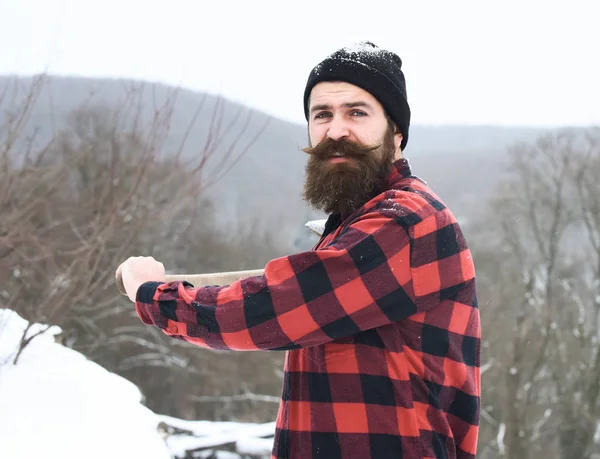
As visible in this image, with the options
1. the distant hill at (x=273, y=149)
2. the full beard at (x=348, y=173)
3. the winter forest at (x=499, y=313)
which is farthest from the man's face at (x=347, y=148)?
the winter forest at (x=499, y=313)

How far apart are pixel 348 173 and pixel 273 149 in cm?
1667

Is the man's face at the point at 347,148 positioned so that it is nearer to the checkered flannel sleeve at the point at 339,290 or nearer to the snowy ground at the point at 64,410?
the checkered flannel sleeve at the point at 339,290

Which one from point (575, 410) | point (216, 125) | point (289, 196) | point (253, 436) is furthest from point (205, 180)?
point (289, 196)

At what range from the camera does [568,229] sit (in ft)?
65.9

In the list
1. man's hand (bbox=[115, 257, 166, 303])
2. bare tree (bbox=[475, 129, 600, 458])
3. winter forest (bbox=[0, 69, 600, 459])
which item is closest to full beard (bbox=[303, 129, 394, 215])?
man's hand (bbox=[115, 257, 166, 303])

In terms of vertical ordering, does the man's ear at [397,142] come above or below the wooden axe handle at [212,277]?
above

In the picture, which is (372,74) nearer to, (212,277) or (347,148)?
(347,148)

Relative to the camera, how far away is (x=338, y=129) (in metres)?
1.56

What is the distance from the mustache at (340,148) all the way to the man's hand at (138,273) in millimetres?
568

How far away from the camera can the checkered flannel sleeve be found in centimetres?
127

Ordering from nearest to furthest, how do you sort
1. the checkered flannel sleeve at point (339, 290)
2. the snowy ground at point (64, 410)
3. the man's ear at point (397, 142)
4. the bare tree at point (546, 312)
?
the checkered flannel sleeve at point (339, 290), the man's ear at point (397, 142), the snowy ground at point (64, 410), the bare tree at point (546, 312)

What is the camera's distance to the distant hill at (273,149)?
12.8 ft

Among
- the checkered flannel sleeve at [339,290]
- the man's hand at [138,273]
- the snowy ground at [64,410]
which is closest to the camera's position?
the checkered flannel sleeve at [339,290]

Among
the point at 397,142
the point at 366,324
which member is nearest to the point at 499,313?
the point at 397,142
